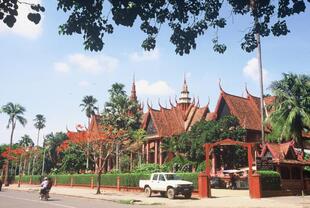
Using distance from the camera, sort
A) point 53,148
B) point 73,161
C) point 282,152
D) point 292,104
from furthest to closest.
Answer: point 53,148, point 73,161, point 292,104, point 282,152

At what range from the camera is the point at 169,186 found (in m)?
24.4

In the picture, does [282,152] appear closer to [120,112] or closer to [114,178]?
[114,178]

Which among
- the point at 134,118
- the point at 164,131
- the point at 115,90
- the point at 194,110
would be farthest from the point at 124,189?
the point at 194,110

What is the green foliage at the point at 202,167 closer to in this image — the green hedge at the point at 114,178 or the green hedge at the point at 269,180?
the green hedge at the point at 114,178

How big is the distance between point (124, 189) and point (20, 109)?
1525 inches

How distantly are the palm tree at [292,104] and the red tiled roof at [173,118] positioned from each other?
65.5 ft

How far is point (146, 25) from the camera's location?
736cm

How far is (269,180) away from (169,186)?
262 inches

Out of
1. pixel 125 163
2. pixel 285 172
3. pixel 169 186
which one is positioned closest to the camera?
pixel 169 186

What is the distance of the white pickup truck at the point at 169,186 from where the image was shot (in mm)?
23933

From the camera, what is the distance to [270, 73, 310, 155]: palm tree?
103 ft

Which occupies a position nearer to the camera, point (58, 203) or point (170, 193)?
point (58, 203)

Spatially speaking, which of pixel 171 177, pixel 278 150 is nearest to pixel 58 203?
pixel 171 177

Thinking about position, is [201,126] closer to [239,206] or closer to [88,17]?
[239,206]
